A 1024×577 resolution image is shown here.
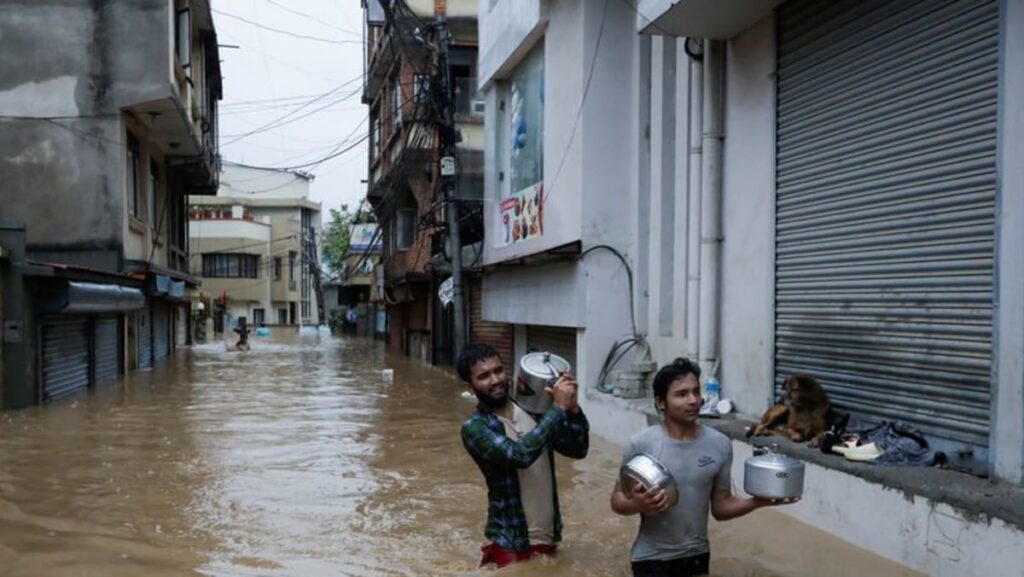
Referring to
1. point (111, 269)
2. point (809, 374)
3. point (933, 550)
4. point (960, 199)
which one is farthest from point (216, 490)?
point (111, 269)

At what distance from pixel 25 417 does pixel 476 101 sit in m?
11.5

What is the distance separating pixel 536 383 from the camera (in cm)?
403

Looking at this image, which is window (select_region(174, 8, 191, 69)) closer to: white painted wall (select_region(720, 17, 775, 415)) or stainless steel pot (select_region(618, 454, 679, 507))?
white painted wall (select_region(720, 17, 775, 415))

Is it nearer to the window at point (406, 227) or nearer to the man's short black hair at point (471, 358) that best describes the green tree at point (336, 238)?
the window at point (406, 227)

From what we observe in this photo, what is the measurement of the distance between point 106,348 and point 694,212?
1561 centimetres

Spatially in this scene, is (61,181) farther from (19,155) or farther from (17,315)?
(17,315)

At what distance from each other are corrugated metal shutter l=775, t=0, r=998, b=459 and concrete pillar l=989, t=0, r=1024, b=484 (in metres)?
0.28

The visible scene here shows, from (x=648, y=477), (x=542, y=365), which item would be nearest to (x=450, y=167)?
(x=542, y=365)

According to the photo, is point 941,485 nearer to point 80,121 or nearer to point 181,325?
point 80,121

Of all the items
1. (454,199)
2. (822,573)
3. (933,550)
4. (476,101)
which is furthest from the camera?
(476,101)

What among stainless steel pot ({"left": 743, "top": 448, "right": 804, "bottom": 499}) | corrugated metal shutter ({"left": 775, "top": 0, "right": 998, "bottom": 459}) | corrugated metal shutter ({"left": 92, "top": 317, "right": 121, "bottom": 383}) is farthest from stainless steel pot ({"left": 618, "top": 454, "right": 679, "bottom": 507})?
corrugated metal shutter ({"left": 92, "top": 317, "right": 121, "bottom": 383})

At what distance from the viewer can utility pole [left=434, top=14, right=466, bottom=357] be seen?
57.2 ft

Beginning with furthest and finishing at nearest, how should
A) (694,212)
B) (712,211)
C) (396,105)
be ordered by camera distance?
(396,105), (694,212), (712,211)

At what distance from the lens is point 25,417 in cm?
1300
